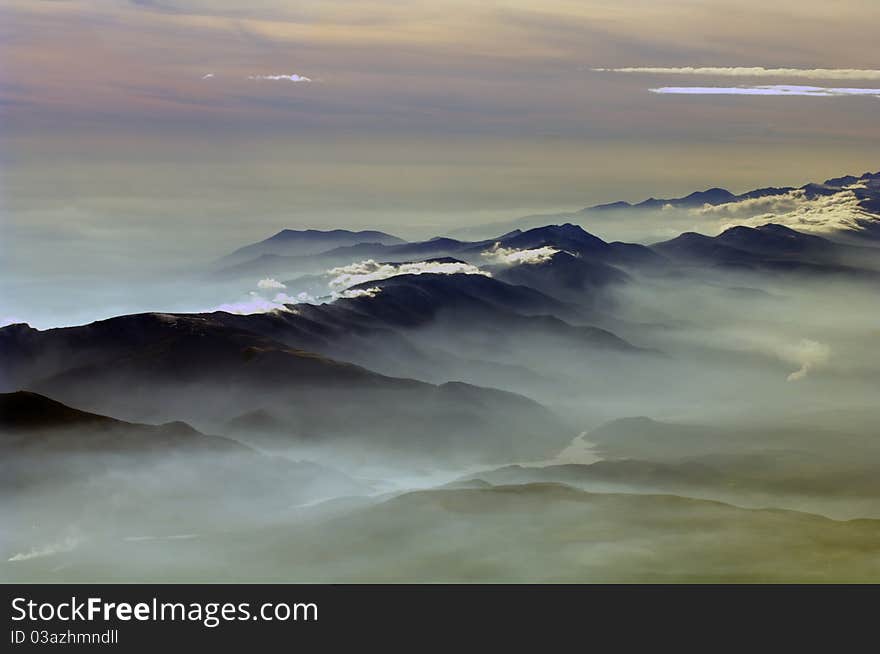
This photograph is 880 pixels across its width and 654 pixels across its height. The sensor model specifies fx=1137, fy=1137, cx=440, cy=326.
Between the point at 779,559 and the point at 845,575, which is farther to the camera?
the point at 779,559

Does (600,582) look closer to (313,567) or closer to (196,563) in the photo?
(313,567)
